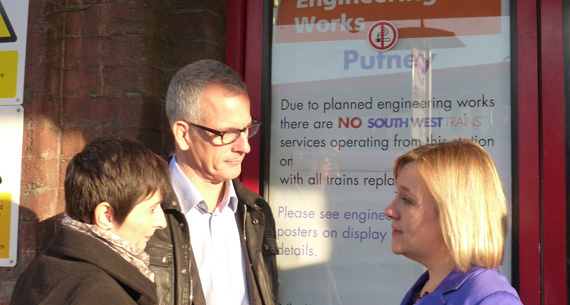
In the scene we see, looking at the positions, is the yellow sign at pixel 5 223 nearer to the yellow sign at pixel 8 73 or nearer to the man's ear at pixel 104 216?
the yellow sign at pixel 8 73

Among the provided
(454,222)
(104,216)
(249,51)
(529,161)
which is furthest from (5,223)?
(529,161)

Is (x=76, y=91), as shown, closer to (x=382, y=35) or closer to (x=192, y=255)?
(x=192, y=255)

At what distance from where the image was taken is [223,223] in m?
2.68

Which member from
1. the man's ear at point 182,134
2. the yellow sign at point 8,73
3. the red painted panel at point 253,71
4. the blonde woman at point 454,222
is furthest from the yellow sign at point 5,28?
the blonde woman at point 454,222

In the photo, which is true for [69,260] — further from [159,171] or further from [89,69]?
[89,69]

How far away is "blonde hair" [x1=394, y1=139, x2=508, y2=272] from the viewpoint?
1767 millimetres

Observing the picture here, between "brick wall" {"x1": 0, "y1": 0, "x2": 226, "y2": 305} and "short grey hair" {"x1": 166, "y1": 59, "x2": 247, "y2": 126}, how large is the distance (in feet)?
0.84

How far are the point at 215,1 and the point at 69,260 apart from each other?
179 centimetres

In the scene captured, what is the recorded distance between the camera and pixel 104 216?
186 centimetres

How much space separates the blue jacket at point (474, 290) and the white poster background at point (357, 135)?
1.16 metres

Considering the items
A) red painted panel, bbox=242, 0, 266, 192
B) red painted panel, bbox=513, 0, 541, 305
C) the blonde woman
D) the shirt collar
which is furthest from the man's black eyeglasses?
red painted panel, bbox=513, 0, 541, 305

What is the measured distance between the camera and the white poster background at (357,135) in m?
2.93

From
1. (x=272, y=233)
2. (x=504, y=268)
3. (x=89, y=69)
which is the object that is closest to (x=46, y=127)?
(x=89, y=69)

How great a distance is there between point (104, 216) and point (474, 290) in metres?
1.01
